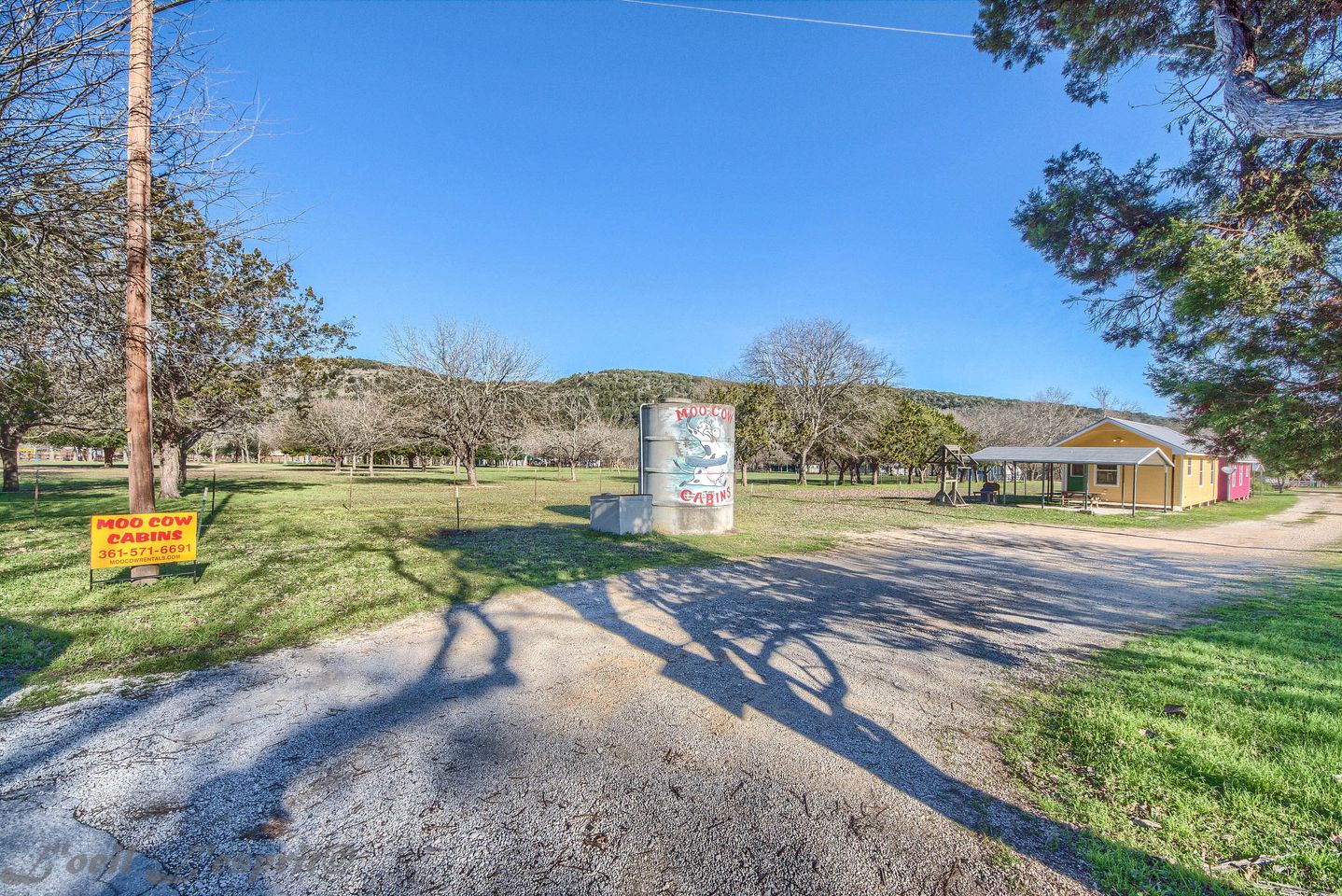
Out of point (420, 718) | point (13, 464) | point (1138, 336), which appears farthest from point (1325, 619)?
point (13, 464)

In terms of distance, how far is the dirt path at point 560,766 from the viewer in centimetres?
236

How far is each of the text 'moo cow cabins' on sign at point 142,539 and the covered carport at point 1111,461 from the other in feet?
90.0

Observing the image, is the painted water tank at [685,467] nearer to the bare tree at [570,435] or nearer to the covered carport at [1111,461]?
the covered carport at [1111,461]

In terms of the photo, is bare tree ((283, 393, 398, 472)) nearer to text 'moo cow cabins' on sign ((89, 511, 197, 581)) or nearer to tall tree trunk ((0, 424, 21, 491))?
tall tree trunk ((0, 424, 21, 491))

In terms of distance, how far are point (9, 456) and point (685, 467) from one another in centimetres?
2749

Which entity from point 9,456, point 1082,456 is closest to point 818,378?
point 1082,456

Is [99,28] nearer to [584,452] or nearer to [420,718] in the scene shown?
[420,718]

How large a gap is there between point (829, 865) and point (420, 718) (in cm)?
283

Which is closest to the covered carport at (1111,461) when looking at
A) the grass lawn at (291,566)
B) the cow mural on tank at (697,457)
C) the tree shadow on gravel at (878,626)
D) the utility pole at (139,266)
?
the grass lawn at (291,566)

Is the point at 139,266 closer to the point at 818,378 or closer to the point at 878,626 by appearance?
the point at 878,626

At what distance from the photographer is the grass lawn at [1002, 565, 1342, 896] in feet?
7.72

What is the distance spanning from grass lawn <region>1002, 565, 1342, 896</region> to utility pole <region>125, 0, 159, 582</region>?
30.3ft

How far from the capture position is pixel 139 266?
6352mm

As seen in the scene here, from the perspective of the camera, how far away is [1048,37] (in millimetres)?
6789
